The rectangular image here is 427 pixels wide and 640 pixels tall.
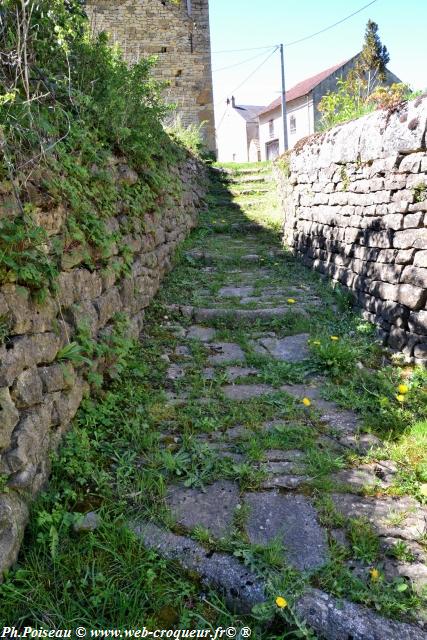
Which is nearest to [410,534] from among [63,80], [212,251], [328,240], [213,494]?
[213,494]

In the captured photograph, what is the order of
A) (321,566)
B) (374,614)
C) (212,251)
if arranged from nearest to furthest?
(374,614), (321,566), (212,251)

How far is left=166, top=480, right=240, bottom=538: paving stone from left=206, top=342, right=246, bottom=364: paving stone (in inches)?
57.5

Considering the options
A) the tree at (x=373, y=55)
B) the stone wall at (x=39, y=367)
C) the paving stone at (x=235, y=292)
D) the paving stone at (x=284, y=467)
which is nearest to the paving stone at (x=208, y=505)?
the paving stone at (x=284, y=467)

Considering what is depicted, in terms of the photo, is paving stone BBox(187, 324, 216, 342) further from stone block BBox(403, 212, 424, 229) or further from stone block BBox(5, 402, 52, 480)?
stone block BBox(5, 402, 52, 480)

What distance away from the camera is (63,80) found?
9.80 ft

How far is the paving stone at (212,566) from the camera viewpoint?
1771 millimetres

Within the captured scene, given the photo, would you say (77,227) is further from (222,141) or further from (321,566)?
(222,141)

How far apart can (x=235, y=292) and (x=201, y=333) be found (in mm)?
1074

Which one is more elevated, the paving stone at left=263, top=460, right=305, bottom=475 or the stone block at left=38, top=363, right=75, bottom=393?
the stone block at left=38, top=363, right=75, bottom=393

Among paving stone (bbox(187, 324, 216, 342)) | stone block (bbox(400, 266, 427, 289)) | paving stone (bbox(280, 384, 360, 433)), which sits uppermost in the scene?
stone block (bbox(400, 266, 427, 289))

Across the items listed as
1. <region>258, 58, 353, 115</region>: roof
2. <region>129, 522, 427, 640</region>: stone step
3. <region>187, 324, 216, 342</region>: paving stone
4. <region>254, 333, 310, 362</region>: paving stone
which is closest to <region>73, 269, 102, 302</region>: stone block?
<region>187, 324, 216, 342</region>: paving stone

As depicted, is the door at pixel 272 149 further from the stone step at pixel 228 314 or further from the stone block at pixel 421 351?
the stone block at pixel 421 351

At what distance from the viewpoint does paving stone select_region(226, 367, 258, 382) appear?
3.42 m

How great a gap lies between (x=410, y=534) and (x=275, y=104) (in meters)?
29.6
